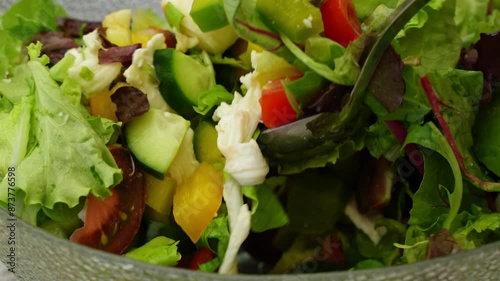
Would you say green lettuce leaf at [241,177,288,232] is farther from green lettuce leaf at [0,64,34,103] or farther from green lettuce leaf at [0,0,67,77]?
green lettuce leaf at [0,0,67,77]

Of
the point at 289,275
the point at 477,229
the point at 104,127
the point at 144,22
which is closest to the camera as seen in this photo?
the point at 289,275

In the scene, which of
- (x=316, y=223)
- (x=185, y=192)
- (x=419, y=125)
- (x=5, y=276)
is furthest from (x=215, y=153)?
(x=5, y=276)

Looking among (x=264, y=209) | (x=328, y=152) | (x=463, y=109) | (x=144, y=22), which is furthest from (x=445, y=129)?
(x=144, y=22)

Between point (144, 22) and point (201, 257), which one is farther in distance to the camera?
point (144, 22)

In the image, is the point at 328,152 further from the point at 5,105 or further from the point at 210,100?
the point at 5,105

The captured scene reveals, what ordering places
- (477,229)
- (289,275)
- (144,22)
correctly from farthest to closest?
(144,22) < (477,229) < (289,275)

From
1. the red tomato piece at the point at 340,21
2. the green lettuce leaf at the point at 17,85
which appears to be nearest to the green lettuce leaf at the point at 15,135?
the green lettuce leaf at the point at 17,85

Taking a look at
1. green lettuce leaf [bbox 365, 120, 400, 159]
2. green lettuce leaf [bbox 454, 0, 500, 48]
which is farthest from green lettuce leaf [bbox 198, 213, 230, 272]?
green lettuce leaf [bbox 454, 0, 500, 48]

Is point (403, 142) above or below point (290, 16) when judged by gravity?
below
